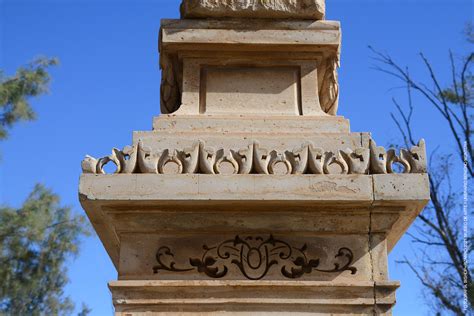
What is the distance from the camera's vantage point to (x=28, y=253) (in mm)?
15172

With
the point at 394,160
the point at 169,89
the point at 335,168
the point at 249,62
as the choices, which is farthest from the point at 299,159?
the point at 169,89

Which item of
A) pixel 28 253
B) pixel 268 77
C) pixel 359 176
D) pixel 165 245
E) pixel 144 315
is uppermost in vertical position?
pixel 28 253

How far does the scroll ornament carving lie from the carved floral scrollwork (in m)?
0.33

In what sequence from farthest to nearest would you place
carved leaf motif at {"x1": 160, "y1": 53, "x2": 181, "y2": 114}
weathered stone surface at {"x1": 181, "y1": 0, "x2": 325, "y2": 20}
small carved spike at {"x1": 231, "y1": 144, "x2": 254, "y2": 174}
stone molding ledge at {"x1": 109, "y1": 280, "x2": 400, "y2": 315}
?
carved leaf motif at {"x1": 160, "y1": 53, "x2": 181, "y2": 114}, weathered stone surface at {"x1": 181, "y1": 0, "x2": 325, "y2": 20}, small carved spike at {"x1": 231, "y1": 144, "x2": 254, "y2": 174}, stone molding ledge at {"x1": 109, "y1": 280, "x2": 400, "y2": 315}

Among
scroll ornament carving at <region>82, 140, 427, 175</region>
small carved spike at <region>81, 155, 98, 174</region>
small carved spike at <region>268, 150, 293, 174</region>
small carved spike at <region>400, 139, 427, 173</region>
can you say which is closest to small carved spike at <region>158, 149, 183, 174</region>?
scroll ornament carving at <region>82, 140, 427, 175</region>

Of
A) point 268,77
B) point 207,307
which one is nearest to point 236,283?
point 207,307

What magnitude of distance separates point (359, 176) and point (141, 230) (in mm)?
1001

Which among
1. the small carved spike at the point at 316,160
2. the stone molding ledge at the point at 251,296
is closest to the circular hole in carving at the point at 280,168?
the small carved spike at the point at 316,160

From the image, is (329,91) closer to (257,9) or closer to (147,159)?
(257,9)

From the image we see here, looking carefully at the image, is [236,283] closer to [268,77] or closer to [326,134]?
[326,134]

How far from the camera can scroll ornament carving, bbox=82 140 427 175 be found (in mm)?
3223

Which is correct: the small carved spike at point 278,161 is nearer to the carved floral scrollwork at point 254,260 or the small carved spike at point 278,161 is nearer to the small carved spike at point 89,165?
the carved floral scrollwork at point 254,260

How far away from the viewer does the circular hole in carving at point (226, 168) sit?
130 inches

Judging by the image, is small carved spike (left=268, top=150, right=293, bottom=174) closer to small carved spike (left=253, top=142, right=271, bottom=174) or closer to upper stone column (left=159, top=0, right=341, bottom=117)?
small carved spike (left=253, top=142, right=271, bottom=174)
